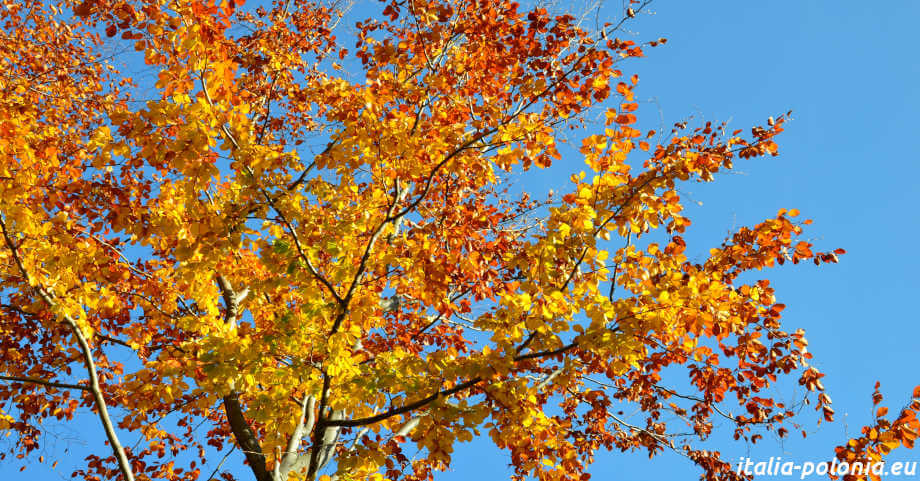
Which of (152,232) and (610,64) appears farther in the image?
(610,64)

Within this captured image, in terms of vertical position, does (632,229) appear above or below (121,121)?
below

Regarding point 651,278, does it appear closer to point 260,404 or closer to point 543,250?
point 543,250

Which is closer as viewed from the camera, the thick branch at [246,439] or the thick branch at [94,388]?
the thick branch at [94,388]

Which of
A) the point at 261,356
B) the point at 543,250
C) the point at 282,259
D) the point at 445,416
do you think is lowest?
the point at 445,416

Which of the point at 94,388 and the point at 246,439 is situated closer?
the point at 94,388

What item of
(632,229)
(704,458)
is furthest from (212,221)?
(704,458)

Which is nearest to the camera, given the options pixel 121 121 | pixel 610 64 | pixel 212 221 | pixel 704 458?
pixel 121 121

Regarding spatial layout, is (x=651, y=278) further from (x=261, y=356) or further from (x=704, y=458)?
(x=704, y=458)

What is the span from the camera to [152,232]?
13.4 ft

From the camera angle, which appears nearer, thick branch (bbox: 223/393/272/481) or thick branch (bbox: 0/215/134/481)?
thick branch (bbox: 0/215/134/481)

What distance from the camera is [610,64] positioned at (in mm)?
4812

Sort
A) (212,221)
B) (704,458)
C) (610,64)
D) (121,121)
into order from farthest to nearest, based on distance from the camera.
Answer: (704,458), (610,64), (212,221), (121,121)

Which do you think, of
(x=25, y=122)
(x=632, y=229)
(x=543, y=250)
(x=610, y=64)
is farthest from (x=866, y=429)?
(x=25, y=122)

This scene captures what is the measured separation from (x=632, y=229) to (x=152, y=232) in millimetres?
3310
